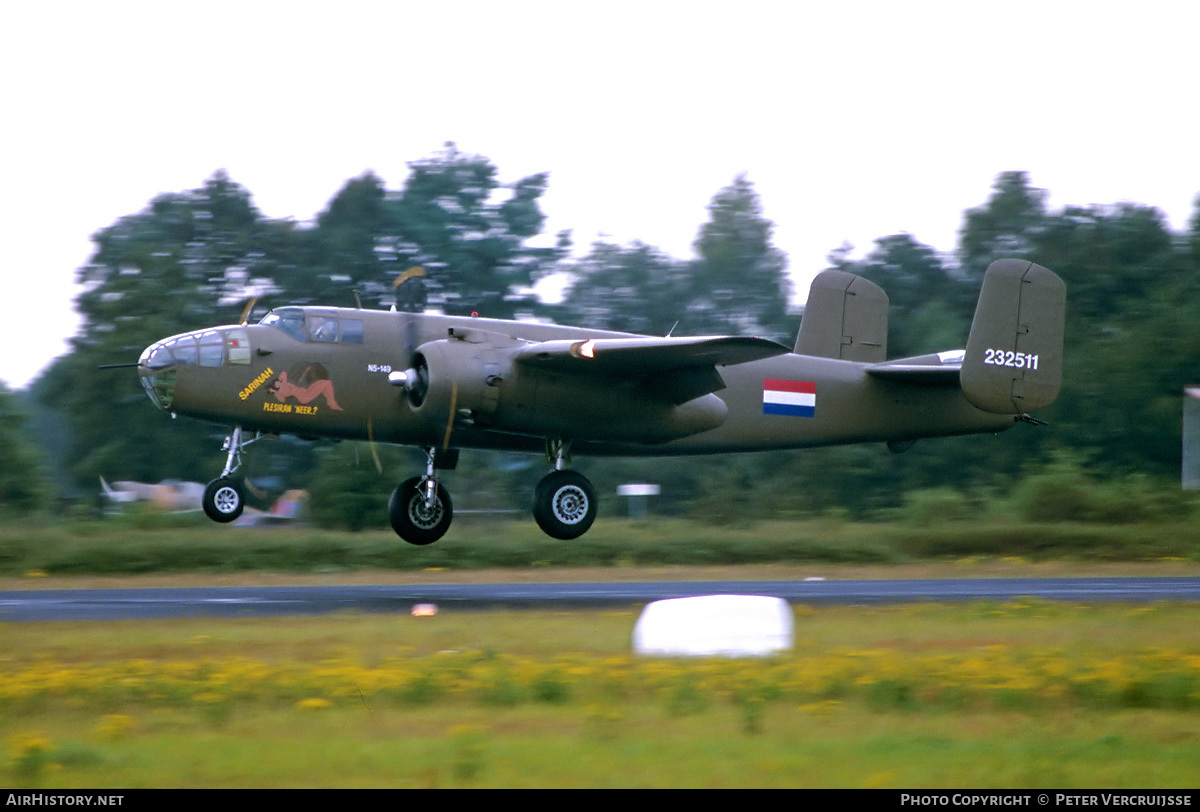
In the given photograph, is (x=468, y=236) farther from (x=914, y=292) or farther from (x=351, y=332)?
(x=351, y=332)

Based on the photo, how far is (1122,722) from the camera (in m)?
9.88

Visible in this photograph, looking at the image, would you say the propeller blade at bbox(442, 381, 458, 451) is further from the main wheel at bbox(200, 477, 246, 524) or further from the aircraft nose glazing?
the aircraft nose glazing

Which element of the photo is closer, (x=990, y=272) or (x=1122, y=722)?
(x=1122, y=722)

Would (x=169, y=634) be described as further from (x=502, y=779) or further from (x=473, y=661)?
(x=502, y=779)

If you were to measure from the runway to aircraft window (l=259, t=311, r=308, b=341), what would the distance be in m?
3.93

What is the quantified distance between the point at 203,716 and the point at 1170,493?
26.4m

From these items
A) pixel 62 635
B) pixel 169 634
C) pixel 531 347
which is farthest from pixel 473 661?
pixel 531 347

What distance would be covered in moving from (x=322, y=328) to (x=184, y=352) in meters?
2.04

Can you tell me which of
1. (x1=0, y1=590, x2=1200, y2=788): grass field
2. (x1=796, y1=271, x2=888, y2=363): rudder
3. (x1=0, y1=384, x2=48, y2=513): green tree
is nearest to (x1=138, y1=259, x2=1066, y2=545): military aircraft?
(x1=796, y1=271, x2=888, y2=363): rudder

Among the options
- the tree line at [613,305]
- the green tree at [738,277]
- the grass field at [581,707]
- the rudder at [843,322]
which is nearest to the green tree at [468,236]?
the tree line at [613,305]

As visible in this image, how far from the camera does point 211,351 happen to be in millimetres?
18797

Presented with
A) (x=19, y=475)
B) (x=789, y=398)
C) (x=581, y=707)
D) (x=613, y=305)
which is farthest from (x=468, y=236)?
(x=581, y=707)

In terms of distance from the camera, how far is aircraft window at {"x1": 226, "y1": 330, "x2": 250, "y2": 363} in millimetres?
18859

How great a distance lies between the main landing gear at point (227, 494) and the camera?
62.5ft
